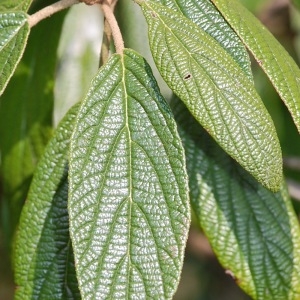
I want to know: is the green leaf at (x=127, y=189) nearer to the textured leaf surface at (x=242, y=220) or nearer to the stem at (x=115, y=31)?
the stem at (x=115, y=31)

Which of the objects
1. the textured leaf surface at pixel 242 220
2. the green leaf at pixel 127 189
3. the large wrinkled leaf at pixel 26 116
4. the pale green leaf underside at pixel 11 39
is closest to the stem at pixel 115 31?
the green leaf at pixel 127 189

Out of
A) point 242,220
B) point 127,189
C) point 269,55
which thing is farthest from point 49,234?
point 269,55

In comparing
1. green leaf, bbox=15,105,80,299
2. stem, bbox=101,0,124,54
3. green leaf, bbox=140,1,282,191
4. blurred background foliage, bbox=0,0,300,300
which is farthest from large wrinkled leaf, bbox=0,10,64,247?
green leaf, bbox=140,1,282,191

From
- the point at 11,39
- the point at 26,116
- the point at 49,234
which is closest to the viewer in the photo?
the point at 11,39

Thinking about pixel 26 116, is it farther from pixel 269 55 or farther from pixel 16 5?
pixel 269 55

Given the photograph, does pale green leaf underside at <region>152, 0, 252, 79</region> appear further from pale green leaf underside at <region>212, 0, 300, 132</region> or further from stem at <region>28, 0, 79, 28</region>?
stem at <region>28, 0, 79, 28</region>
